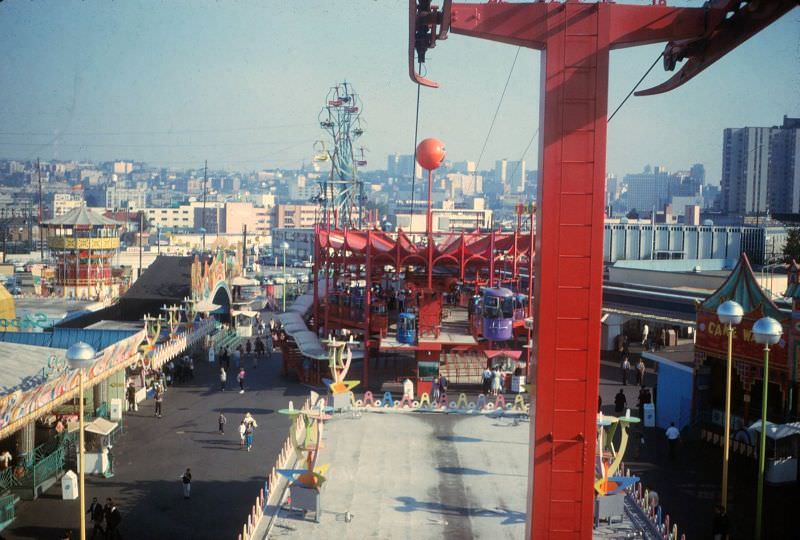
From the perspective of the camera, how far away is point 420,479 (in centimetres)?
1827

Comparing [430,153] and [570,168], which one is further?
[430,153]

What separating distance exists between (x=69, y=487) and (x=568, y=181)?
54.8 feet

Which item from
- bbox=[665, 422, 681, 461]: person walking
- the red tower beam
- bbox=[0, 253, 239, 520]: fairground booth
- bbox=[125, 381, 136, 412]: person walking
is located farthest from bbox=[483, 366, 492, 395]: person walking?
the red tower beam

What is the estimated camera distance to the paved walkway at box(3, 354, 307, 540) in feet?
64.0

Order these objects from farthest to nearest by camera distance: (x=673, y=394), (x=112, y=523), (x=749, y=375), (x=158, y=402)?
1. (x=158, y=402)
2. (x=673, y=394)
3. (x=749, y=375)
4. (x=112, y=523)

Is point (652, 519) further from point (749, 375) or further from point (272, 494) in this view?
point (749, 375)

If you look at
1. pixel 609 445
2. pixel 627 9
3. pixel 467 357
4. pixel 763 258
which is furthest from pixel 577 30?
pixel 763 258

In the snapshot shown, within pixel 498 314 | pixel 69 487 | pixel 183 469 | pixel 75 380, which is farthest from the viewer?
pixel 498 314

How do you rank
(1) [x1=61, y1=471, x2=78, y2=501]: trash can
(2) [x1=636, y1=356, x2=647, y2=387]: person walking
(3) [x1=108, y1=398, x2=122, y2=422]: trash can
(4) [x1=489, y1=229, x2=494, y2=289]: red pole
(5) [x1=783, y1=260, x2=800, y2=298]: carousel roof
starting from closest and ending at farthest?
1. (1) [x1=61, y1=471, x2=78, y2=501]: trash can
2. (5) [x1=783, y1=260, x2=800, y2=298]: carousel roof
3. (3) [x1=108, y1=398, x2=122, y2=422]: trash can
4. (2) [x1=636, y1=356, x2=647, y2=387]: person walking
5. (4) [x1=489, y1=229, x2=494, y2=289]: red pole

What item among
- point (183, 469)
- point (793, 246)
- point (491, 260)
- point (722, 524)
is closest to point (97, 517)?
point (183, 469)

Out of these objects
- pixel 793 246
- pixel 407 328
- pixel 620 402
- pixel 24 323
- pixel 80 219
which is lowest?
pixel 620 402

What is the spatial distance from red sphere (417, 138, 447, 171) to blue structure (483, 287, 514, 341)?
17.6 ft

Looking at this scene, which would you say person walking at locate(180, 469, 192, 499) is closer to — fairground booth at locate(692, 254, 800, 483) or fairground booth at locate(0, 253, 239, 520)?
fairground booth at locate(0, 253, 239, 520)

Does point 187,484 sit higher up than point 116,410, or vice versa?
point 116,410
